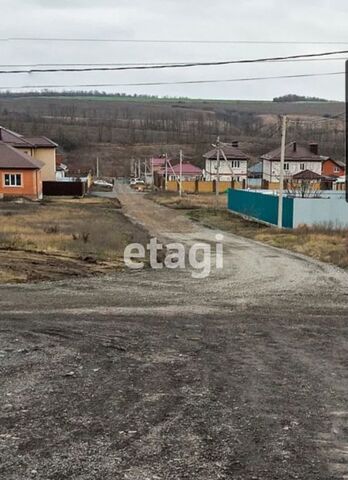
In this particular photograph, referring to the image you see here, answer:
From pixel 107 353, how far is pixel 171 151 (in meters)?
155

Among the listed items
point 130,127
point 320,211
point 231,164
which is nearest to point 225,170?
point 231,164

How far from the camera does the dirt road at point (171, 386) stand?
4578 mm

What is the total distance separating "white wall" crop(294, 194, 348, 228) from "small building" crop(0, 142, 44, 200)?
26432 mm

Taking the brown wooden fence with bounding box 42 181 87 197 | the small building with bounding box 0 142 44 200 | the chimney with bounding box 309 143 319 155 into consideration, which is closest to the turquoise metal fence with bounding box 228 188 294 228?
the small building with bounding box 0 142 44 200

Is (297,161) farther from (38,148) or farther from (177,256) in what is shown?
(177,256)

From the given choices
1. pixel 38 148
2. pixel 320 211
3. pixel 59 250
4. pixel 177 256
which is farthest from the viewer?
pixel 38 148

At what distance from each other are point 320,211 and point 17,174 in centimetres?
2847

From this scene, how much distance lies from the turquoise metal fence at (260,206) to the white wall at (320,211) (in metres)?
0.39

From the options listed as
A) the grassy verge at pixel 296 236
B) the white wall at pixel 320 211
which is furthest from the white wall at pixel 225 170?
the white wall at pixel 320 211

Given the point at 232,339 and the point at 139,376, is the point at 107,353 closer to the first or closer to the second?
the point at 139,376

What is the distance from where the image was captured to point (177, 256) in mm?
20469

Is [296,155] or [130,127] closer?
[296,155]

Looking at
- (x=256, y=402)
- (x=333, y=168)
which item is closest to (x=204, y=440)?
(x=256, y=402)

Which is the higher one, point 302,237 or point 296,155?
point 296,155
